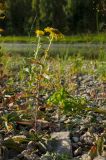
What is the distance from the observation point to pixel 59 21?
→ 1810 inches

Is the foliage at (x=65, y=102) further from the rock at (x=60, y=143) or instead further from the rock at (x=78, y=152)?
the rock at (x=78, y=152)

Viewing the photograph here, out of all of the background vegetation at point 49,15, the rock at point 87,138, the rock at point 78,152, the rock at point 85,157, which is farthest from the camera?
the background vegetation at point 49,15

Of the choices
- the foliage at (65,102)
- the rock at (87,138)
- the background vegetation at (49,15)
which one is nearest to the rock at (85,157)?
the rock at (87,138)

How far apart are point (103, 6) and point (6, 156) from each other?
1.87 metres

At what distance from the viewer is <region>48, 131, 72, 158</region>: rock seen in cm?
331

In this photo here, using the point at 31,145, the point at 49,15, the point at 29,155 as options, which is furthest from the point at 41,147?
the point at 49,15

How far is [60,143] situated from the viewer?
133 inches

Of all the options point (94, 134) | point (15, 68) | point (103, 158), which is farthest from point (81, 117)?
point (15, 68)

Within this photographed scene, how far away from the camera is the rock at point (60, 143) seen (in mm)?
3311

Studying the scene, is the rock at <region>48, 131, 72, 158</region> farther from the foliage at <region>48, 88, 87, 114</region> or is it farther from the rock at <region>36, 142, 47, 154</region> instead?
the foliage at <region>48, 88, 87, 114</region>

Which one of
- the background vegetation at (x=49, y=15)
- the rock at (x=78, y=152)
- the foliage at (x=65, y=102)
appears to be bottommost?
the background vegetation at (x=49, y=15)

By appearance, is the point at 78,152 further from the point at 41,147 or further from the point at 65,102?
the point at 65,102

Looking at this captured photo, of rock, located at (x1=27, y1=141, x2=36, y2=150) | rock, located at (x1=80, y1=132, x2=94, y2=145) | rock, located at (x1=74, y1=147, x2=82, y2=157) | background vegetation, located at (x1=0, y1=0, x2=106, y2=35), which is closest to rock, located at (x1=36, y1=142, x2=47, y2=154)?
rock, located at (x1=27, y1=141, x2=36, y2=150)

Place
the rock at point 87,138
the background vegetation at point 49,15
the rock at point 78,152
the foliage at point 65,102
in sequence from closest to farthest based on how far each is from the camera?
1. the rock at point 78,152
2. the rock at point 87,138
3. the foliage at point 65,102
4. the background vegetation at point 49,15
